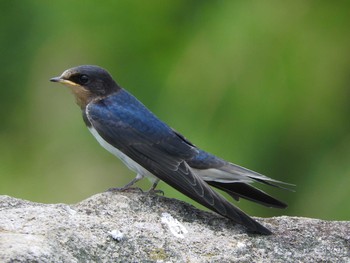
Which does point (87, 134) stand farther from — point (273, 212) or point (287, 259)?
point (287, 259)

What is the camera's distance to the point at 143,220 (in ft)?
7.44

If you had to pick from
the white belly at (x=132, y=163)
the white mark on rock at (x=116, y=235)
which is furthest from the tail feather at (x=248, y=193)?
the white mark on rock at (x=116, y=235)

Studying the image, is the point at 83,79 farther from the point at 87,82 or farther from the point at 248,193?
the point at 248,193

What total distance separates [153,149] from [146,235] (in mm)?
436

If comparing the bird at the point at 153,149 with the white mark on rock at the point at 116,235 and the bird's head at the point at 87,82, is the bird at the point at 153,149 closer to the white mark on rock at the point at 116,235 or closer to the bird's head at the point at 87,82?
the bird's head at the point at 87,82

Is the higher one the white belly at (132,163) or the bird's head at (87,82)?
the bird's head at (87,82)

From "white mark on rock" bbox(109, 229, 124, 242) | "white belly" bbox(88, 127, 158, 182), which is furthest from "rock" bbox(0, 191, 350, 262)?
"white belly" bbox(88, 127, 158, 182)

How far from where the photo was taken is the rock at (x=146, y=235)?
6.51 feet

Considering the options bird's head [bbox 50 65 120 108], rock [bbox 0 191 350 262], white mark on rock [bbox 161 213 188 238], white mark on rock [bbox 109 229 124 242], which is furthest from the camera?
bird's head [bbox 50 65 120 108]

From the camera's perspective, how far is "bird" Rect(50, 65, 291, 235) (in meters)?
2.50

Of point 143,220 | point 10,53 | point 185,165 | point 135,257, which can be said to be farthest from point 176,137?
point 10,53

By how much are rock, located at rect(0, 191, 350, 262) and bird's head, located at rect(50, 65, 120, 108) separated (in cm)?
40

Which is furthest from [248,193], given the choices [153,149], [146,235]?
[146,235]

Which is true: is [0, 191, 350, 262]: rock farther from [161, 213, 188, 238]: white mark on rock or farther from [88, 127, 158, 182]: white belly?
[88, 127, 158, 182]: white belly
